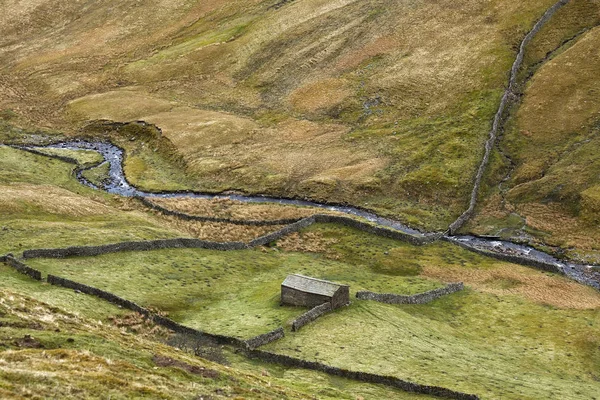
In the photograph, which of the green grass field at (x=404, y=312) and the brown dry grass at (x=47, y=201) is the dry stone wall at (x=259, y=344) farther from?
the brown dry grass at (x=47, y=201)

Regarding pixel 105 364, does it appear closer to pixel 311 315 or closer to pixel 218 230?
pixel 311 315

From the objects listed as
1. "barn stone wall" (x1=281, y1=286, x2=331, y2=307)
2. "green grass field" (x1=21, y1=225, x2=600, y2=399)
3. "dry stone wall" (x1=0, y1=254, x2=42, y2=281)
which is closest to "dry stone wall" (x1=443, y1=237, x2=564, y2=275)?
"green grass field" (x1=21, y1=225, x2=600, y2=399)

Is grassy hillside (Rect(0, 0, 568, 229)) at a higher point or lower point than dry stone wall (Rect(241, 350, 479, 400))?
higher

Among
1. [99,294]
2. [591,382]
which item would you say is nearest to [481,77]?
[591,382]

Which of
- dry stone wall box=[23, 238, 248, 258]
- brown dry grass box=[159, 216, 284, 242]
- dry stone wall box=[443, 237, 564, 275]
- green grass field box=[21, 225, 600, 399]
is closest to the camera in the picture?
green grass field box=[21, 225, 600, 399]

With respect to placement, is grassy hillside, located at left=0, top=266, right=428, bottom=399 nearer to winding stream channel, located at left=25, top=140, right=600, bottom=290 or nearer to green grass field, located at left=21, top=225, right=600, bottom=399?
green grass field, located at left=21, top=225, right=600, bottom=399

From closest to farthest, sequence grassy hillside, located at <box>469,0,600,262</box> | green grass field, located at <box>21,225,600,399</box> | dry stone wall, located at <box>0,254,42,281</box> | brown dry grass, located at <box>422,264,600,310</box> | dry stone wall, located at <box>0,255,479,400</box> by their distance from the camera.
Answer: dry stone wall, located at <box>0,255,479,400</box> → green grass field, located at <box>21,225,600,399</box> → dry stone wall, located at <box>0,254,42,281</box> → brown dry grass, located at <box>422,264,600,310</box> → grassy hillside, located at <box>469,0,600,262</box>
